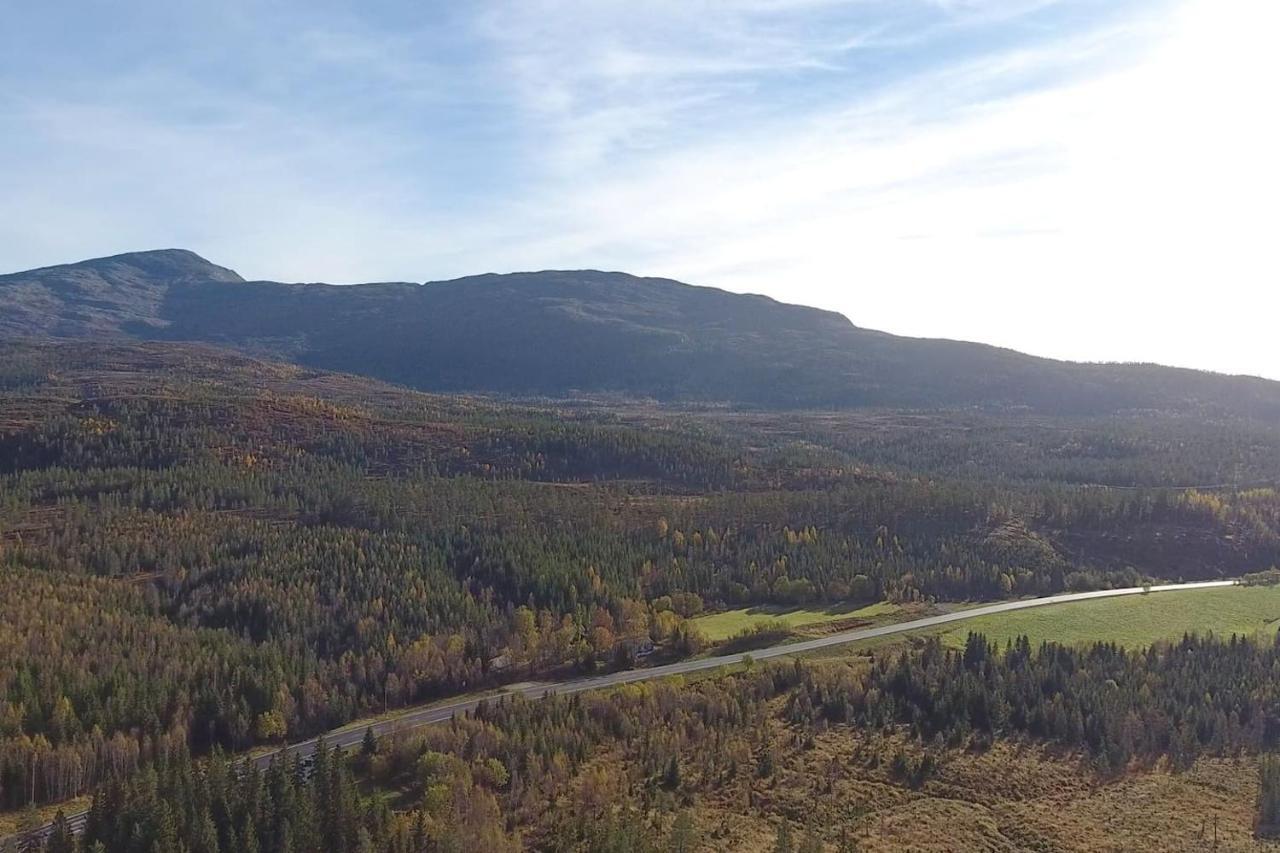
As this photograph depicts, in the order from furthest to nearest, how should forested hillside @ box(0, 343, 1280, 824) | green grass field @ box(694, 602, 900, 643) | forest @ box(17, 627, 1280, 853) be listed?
green grass field @ box(694, 602, 900, 643)
forested hillside @ box(0, 343, 1280, 824)
forest @ box(17, 627, 1280, 853)

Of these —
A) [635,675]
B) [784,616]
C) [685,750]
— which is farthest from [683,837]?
[784,616]

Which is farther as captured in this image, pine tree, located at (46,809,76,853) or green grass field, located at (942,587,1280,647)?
green grass field, located at (942,587,1280,647)

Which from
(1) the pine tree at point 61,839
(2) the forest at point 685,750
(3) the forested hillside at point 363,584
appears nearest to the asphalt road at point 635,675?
(3) the forested hillside at point 363,584

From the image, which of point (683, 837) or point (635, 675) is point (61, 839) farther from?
point (635, 675)

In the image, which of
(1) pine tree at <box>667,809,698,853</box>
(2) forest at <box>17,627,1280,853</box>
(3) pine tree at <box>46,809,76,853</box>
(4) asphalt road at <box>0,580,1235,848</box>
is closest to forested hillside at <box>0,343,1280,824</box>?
(4) asphalt road at <box>0,580,1235,848</box>

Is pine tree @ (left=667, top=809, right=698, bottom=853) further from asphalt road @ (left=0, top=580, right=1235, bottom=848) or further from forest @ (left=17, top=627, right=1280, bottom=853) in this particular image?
asphalt road @ (left=0, top=580, right=1235, bottom=848)

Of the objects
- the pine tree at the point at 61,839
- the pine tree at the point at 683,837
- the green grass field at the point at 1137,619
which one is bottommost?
the pine tree at the point at 61,839

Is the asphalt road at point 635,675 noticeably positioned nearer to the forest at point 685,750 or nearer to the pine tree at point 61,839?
the pine tree at point 61,839
